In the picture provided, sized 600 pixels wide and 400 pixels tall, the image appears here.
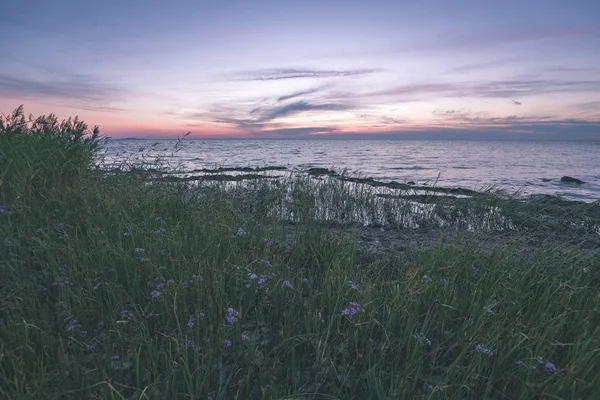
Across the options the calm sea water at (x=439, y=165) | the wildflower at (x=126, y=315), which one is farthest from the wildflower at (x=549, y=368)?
the calm sea water at (x=439, y=165)

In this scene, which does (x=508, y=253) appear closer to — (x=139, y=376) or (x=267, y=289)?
(x=267, y=289)

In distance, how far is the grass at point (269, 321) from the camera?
2.49m

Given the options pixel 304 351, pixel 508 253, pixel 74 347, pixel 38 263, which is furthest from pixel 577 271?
pixel 38 263

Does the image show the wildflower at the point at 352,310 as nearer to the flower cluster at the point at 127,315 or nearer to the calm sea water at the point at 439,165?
the flower cluster at the point at 127,315

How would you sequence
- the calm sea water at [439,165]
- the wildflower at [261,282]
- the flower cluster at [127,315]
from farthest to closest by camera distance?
the calm sea water at [439,165]
the wildflower at [261,282]
the flower cluster at [127,315]

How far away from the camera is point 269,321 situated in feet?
11.1

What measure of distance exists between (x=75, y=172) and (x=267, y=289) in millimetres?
7566

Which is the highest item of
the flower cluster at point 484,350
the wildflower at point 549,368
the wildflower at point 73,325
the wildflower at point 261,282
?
the wildflower at point 261,282

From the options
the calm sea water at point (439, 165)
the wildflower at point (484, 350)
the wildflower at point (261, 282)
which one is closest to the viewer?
the wildflower at point (484, 350)

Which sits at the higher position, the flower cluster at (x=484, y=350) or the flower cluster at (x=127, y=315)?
the flower cluster at (x=127, y=315)

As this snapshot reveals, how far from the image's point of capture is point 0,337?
276 centimetres

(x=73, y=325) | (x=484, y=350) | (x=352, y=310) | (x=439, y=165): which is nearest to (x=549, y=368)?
(x=484, y=350)

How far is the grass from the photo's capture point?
2.49m

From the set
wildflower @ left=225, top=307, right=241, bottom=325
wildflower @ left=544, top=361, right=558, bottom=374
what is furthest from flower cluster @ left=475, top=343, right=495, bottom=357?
wildflower @ left=225, top=307, right=241, bottom=325
